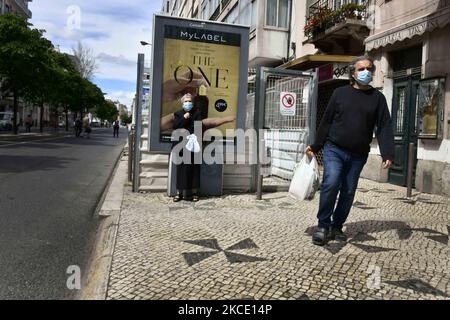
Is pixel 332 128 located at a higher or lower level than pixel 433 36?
lower

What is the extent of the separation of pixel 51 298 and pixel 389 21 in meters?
9.77

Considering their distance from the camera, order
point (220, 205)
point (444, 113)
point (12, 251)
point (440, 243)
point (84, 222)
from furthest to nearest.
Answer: point (444, 113)
point (220, 205)
point (84, 222)
point (440, 243)
point (12, 251)

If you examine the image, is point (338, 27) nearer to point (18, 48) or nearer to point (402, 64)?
point (402, 64)

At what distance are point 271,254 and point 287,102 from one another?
4709 millimetres

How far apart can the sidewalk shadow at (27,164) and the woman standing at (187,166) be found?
548 centimetres

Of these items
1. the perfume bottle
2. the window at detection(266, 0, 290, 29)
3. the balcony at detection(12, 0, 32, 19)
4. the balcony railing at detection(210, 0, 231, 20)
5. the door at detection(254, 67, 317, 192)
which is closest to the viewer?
the perfume bottle

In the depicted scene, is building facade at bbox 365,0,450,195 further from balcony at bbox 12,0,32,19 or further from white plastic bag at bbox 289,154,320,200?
balcony at bbox 12,0,32,19

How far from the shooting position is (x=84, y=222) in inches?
233

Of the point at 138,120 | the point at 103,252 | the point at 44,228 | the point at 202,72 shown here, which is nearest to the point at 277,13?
the point at 202,72

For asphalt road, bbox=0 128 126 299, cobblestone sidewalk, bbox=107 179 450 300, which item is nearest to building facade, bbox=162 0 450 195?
cobblestone sidewalk, bbox=107 179 450 300

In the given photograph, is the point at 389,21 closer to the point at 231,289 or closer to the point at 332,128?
the point at 332,128

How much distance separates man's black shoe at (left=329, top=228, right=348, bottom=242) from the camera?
480cm

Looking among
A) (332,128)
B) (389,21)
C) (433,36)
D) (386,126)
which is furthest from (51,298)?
(389,21)

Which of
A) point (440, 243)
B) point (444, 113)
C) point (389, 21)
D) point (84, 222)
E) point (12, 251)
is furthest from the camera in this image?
point (389, 21)
